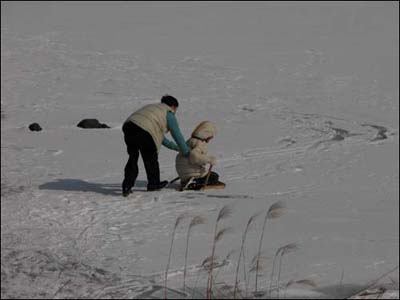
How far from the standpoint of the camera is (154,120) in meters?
10.6

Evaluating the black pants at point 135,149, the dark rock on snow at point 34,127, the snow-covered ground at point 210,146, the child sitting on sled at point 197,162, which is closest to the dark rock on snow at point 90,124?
the snow-covered ground at point 210,146

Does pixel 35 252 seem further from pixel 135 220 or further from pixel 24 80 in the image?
pixel 24 80

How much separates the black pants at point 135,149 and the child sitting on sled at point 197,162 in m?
0.41

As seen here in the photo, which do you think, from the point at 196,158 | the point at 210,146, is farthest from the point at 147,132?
the point at 210,146

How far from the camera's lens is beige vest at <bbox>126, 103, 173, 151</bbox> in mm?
10570

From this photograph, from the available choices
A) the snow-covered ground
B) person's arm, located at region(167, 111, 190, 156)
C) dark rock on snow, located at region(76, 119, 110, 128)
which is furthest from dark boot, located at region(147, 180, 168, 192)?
dark rock on snow, located at region(76, 119, 110, 128)

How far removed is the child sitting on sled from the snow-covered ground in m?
0.25

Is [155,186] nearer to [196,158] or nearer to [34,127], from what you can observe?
[196,158]

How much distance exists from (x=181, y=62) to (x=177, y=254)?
1671cm

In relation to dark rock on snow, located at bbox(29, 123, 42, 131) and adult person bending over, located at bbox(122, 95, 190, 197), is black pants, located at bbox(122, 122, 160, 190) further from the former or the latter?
dark rock on snow, located at bbox(29, 123, 42, 131)

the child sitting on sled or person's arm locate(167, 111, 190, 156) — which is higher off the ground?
person's arm locate(167, 111, 190, 156)

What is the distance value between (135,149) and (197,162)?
0.81 m

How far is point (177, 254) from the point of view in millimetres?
8094

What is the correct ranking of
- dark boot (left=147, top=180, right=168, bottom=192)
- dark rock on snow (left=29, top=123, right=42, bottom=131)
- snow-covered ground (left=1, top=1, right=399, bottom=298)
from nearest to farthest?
1. snow-covered ground (left=1, top=1, right=399, bottom=298)
2. dark boot (left=147, top=180, right=168, bottom=192)
3. dark rock on snow (left=29, top=123, right=42, bottom=131)
